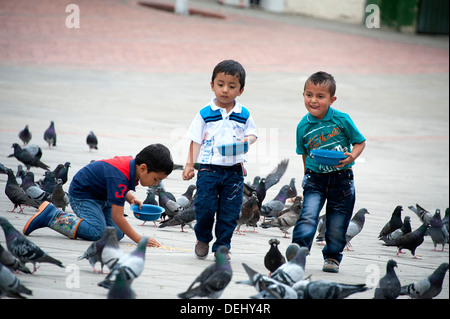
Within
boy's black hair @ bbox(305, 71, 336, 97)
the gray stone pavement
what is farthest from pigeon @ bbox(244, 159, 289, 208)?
boy's black hair @ bbox(305, 71, 336, 97)

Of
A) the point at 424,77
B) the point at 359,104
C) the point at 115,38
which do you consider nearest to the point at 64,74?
the point at 115,38

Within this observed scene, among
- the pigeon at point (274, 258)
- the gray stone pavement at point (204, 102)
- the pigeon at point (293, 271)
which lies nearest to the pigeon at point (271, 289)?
the pigeon at point (293, 271)

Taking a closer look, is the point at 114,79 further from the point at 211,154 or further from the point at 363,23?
the point at 363,23

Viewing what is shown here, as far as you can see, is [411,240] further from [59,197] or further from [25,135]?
[25,135]

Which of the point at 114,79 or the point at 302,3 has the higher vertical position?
the point at 302,3

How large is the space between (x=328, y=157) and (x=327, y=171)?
0.24m

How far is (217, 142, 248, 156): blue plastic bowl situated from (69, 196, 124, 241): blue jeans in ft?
4.00

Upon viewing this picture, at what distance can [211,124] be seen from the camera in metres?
5.14

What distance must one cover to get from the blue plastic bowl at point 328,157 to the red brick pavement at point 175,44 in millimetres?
14872

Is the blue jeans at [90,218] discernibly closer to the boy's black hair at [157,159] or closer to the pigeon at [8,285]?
the boy's black hair at [157,159]

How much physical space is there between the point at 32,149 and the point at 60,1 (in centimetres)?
1819

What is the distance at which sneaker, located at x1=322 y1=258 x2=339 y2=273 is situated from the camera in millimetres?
5204

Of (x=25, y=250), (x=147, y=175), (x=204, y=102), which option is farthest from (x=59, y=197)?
(x=204, y=102)

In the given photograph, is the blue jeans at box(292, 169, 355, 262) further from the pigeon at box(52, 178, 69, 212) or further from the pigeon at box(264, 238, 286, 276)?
the pigeon at box(52, 178, 69, 212)
